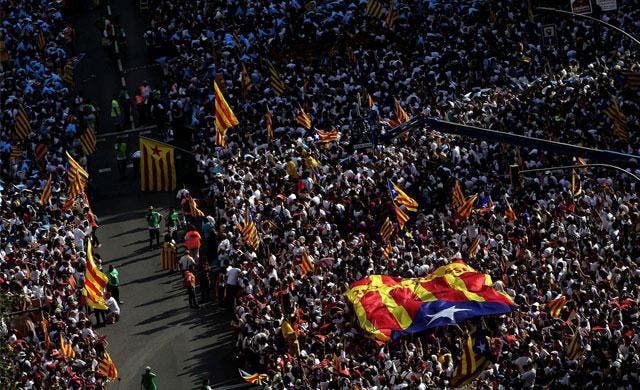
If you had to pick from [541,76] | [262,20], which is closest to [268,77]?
[262,20]

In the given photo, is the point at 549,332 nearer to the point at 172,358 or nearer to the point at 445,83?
the point at 172,358

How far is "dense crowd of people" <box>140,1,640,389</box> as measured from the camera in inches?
1997

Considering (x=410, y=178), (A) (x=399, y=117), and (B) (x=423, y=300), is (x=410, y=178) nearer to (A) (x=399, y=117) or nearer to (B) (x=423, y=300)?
(A) (x=399, y=117)

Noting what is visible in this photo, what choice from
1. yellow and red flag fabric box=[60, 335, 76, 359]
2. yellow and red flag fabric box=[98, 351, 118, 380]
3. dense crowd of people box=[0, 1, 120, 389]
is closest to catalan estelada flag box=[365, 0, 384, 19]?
dense crowd of people box=[0, 1, 120, 389]

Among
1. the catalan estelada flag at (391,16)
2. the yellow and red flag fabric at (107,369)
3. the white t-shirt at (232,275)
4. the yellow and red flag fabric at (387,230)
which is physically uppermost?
the catalan estelada flag at (391,16)

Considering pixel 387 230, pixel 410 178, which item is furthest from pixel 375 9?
pixel 387 230

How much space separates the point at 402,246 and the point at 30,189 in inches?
588

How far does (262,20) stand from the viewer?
243 feet

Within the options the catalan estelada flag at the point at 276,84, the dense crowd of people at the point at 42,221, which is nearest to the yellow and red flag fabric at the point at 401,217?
the dense crowd of people at the point at 42,221

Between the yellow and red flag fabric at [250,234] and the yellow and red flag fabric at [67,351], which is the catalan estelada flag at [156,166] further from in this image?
the yellow and red flag fabric at [67,351]

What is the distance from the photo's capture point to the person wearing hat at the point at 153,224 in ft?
208

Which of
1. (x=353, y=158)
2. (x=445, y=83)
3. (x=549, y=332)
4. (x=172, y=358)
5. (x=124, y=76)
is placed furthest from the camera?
(x=124, y=76)

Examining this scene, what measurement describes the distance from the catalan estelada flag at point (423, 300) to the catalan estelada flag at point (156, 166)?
12.5 m

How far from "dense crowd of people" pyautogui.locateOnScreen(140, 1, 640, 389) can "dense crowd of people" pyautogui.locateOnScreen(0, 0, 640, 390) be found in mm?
81
